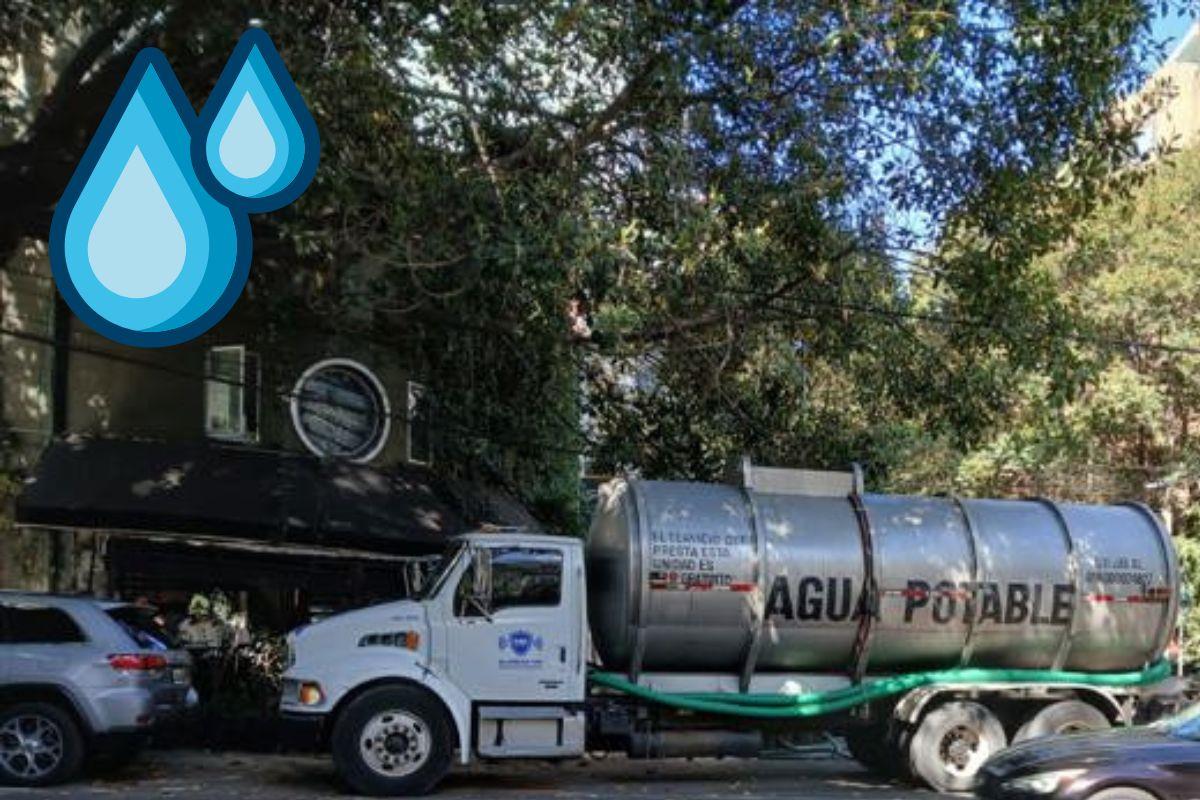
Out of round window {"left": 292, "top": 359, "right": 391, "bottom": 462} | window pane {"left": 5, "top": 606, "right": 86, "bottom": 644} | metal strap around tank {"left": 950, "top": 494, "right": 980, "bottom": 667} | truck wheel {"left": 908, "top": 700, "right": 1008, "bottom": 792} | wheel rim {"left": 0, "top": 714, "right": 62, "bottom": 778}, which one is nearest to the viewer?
wheel rim {"left": 0, "top": 714, "right": 62, "bottom": 778}

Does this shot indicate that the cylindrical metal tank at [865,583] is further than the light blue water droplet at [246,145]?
Yes

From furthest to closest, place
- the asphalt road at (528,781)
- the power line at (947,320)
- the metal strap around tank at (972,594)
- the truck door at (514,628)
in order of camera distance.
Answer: the metal strap around tank at (972,594) → the power line at (947,320) → the truck door at (514,628) → the asphalt road at (528,781)

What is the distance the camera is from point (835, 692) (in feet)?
43.3

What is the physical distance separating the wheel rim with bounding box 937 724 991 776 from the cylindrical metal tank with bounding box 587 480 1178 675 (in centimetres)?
66

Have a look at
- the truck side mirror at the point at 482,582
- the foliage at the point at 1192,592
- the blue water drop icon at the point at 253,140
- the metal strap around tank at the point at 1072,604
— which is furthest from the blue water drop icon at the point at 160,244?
the foliage at the point at 1192,592

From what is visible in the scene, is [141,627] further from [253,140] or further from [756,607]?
[253,140]

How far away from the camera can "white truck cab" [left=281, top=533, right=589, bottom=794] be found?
12.0 m

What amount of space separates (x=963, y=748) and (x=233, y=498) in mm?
8218

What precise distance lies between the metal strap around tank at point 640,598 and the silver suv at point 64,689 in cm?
427

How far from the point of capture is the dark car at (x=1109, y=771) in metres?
8.61

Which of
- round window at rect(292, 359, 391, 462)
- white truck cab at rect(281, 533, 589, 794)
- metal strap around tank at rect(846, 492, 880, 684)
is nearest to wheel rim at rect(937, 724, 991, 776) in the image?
metal strap around tank at rect(846, 492, 880, 684)

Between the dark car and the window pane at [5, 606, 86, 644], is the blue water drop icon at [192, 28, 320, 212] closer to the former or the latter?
the window pane at [5, 606, 86, 644]

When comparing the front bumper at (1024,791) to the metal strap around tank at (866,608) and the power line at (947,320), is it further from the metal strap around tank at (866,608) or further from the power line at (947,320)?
the power line at (947,320)

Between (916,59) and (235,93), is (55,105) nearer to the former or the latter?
(235,93)
